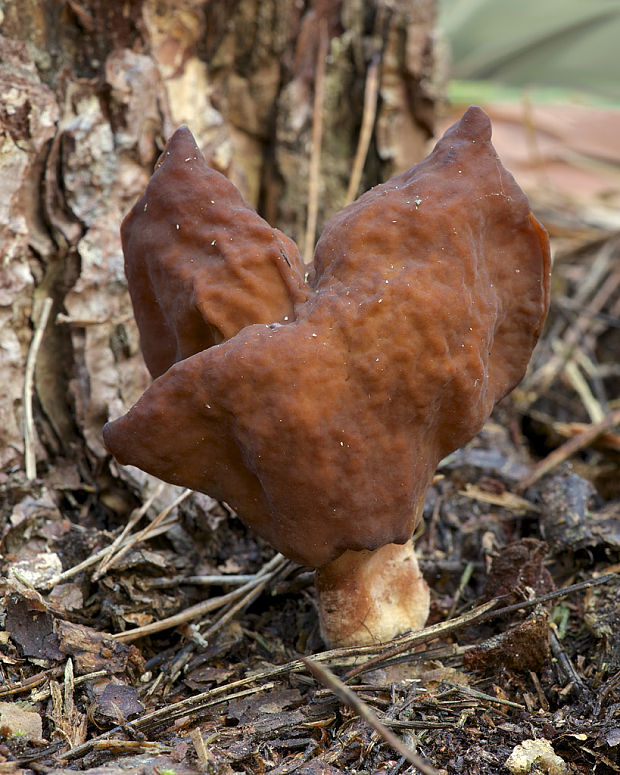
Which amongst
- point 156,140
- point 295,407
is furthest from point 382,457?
point 156,140

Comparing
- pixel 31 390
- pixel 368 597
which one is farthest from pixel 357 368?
pixel 31 390

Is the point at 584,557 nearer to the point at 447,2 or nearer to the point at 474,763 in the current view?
the point at 474,763

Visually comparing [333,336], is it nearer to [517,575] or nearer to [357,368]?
[357,368]

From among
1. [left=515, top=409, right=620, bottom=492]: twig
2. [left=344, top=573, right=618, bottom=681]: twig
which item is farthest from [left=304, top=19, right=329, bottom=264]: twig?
[left=344, top=573, right=618, bottom=681]: twig

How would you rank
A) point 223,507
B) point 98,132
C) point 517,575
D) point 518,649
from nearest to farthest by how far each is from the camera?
point 518,649 < point 517,575 < point 223,507 < point 98,132

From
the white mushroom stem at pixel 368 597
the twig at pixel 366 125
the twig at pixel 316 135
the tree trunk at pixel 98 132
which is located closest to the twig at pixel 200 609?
the white mushroom stem at pixel 368 597

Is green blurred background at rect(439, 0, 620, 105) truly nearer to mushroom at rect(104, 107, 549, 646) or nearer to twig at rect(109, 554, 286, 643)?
mushroom at rect(104, 107, 549, 646)
